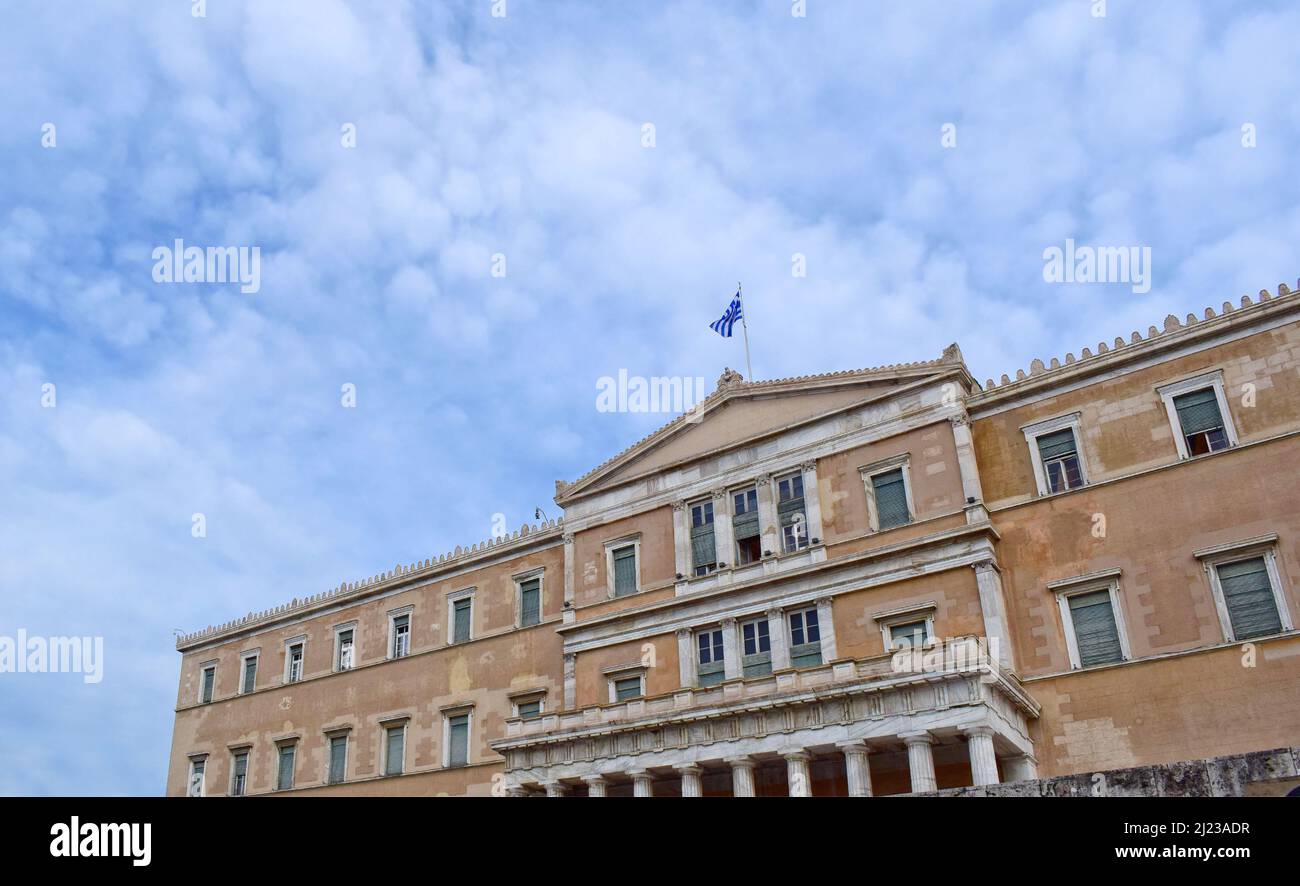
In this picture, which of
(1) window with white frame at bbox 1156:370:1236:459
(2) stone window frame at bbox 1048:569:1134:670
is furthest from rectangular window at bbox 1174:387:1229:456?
(2) stone window frame at bbox 1048:569:1134:670

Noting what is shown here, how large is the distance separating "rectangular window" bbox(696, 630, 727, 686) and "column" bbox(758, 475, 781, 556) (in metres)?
2.87

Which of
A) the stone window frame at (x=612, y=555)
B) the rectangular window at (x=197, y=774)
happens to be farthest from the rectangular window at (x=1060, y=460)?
the rectangular window at (x=197, y=774)

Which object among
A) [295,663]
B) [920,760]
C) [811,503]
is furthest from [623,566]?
[295,663]

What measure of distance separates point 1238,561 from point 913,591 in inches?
294

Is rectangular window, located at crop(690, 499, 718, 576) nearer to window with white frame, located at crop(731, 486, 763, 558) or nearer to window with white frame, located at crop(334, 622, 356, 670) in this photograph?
window with white frame, located at crop(731, 486, 763, 558)

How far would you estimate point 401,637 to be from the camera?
40406 millimetres

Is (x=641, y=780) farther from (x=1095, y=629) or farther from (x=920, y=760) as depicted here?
(x=1095, y=629)

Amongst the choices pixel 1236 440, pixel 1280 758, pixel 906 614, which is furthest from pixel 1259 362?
pixel 1280 758

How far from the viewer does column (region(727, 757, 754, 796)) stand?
84.7ft

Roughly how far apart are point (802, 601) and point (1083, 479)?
7885 millimetres

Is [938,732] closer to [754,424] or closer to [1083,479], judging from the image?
[1083,479]

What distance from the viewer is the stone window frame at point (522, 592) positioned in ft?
120

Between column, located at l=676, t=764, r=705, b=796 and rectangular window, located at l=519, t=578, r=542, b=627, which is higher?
rectangular window, located at l=519, t=578, r=542, b=627

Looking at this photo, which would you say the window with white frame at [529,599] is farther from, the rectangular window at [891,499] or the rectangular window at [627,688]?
the rectangular window at [891,499]
